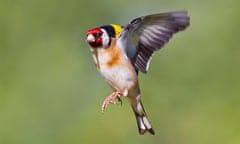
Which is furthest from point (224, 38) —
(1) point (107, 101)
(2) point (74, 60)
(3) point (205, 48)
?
(1) point (107, 101)

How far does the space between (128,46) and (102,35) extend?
0.91 feet

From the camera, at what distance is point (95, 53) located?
153 inches

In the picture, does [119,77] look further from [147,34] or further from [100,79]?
[100,79]

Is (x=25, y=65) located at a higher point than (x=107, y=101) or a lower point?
lower

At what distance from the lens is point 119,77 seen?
401 cm

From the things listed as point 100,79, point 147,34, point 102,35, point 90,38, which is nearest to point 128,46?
point 147,34

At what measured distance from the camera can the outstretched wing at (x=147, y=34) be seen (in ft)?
12.1

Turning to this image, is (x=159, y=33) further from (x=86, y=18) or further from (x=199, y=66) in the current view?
(x=86, y=18)

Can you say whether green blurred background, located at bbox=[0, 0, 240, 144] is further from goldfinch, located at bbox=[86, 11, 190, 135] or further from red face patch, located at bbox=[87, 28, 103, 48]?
red face patch, located at bbox=[87, 28, 103, 48]

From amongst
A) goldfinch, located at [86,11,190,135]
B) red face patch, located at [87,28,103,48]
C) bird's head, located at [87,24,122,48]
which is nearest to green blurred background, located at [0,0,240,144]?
goldfinch, located at [86,11,190,135]

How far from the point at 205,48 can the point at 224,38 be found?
221mm

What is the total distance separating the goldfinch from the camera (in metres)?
3.78

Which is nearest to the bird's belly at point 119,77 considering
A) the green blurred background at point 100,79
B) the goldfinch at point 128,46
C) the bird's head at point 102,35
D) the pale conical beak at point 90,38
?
the goldfinch at point 128,46

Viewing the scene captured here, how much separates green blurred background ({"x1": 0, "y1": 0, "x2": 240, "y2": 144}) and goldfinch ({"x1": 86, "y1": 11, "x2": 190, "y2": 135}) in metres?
2.78
